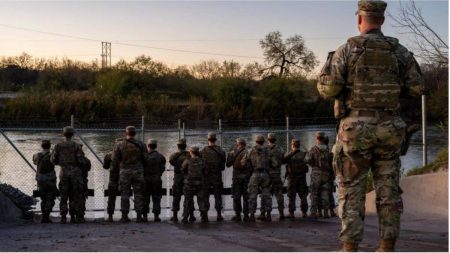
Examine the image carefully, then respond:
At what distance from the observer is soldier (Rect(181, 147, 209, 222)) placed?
12320mm

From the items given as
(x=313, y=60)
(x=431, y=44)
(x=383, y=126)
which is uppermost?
(x=313, y=60)

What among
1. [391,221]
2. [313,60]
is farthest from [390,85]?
[313,60]

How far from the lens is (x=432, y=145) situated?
23328mm

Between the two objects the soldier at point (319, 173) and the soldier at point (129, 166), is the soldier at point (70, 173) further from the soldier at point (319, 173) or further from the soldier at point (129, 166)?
the soldier at point (319, 173)

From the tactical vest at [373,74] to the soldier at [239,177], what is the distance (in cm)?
725

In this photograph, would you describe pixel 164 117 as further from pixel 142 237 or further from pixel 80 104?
pixel 142 237

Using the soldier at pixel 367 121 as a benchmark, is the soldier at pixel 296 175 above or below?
below

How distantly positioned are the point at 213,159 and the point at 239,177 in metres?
0.61

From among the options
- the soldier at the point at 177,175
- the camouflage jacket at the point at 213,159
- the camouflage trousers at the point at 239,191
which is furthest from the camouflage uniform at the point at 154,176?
the camouflage trousers at the point at 239,191

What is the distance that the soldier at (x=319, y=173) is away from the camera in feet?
42.0

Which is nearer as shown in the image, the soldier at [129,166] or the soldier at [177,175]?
the soldier at [129,166]

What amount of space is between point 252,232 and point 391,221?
4.52 meters

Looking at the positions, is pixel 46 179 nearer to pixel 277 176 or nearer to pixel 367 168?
pixel 277 176

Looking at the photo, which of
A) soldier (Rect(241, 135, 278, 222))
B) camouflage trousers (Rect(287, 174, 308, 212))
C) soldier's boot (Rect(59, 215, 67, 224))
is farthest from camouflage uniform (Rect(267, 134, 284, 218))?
soldier's boot (Rect(59, 215, 67, 224))
